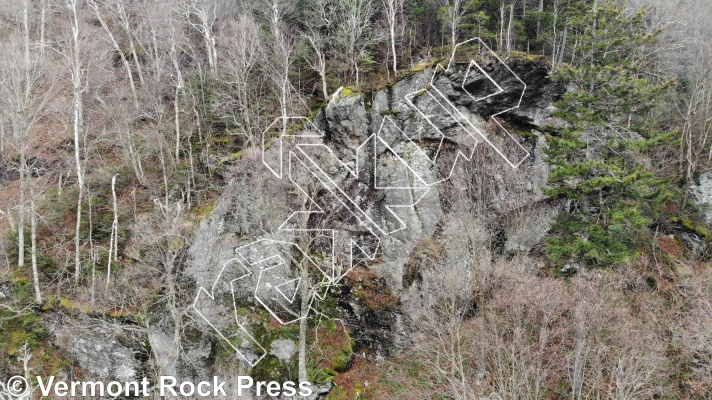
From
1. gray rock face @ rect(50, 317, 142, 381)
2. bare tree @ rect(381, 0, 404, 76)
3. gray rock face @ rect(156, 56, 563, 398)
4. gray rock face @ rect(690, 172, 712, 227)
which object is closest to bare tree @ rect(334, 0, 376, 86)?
bare tree @ rect(381, 0, 404, 76)

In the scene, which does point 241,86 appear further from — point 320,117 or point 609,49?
point 609,49

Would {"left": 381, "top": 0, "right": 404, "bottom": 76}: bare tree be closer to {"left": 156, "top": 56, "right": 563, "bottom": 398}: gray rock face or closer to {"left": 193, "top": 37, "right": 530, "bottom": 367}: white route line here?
{"left": 156, "top": 56, "right": 563, "bottom": 398}: gray rock face

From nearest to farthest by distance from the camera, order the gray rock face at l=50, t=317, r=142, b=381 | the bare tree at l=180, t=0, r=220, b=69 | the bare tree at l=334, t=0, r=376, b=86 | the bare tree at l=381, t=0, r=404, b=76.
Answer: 1. the gray rock face at l=50, t=317, r=142, b=381
2. the bare tree at l=334, t=0, r=376, b=86
3. the bare tree at l=381, t=0, r=404, b=76
4. the bare tree at l=180, t=0, r=220, b=69

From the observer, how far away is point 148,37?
77.3 feet

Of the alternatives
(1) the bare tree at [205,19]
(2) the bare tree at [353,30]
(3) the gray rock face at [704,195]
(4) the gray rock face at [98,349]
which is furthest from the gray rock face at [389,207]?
(1) the bare tree at [205,19]

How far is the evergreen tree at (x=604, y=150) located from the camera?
12164 millimetres

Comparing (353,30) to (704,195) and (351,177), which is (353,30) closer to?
(351,177)

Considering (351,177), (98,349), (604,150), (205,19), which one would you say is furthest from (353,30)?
(98,349)

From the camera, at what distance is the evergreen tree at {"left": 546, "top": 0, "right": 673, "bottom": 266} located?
39.9 ft

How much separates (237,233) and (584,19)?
16.4 m

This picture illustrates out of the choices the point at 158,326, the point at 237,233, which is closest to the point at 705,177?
the point at 237,233

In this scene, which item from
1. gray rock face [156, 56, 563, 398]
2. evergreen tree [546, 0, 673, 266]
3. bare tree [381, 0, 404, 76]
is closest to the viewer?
evergreen tree [546, 0, 673, 266]

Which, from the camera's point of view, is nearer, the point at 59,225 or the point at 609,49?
the point at 609,49

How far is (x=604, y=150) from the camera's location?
1277 cm
